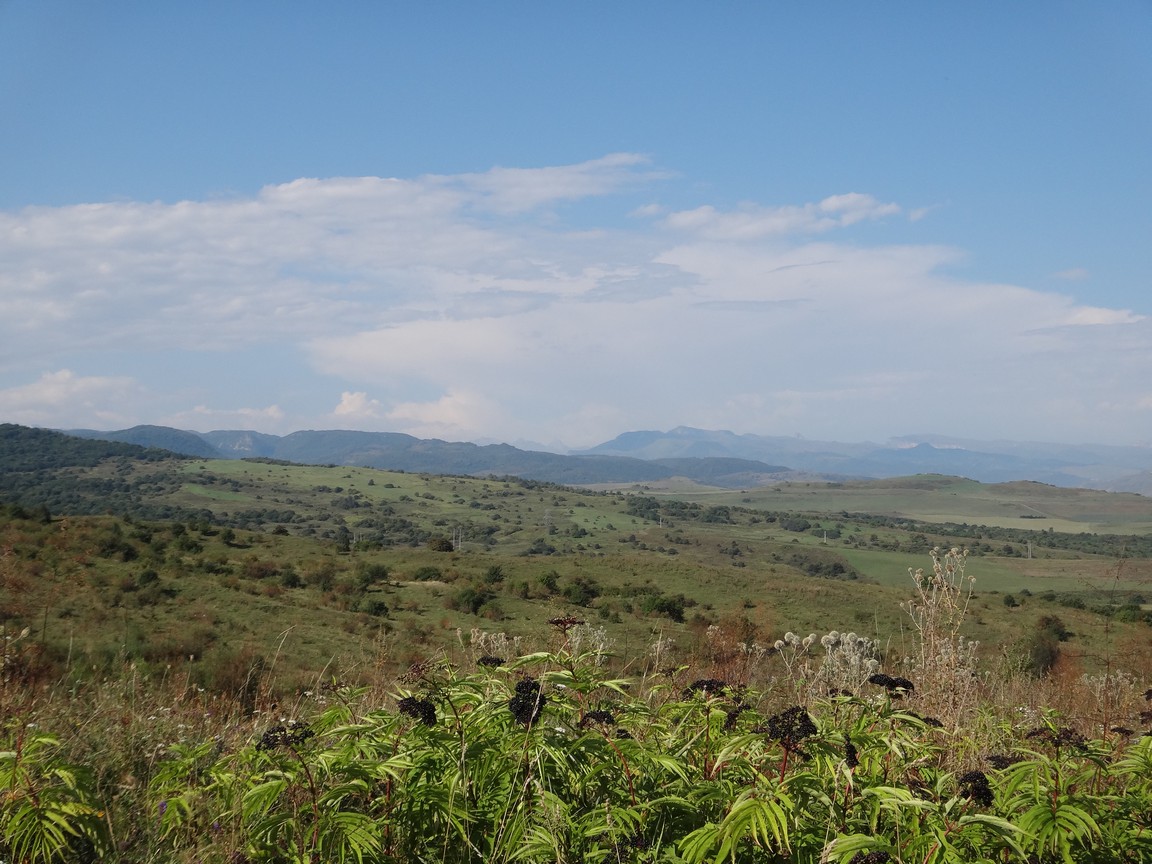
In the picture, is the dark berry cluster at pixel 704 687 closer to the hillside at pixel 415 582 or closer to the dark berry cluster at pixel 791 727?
the dark berry cluster at pixel 791 727

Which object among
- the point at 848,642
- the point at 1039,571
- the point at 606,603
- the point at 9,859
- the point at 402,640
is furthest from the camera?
the point at 1039,571

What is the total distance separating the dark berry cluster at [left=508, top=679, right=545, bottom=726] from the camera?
2.42 m

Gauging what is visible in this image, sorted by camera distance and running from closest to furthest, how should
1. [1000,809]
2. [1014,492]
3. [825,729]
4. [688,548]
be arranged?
[1000,809]
[825,729]
[688,548]
[1014,492]

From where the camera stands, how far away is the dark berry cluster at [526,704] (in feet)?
7.95

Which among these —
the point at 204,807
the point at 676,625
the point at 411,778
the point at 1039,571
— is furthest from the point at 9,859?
the point at 1039,571

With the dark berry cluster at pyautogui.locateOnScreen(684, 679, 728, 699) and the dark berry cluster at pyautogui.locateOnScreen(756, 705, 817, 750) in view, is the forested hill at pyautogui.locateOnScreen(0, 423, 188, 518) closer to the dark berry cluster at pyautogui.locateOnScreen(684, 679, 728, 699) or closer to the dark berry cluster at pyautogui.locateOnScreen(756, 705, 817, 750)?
the dark berry cluster at pyautogui.locateOnScreen(684, 679, 728, 699)

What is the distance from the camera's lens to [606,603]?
35125 mm

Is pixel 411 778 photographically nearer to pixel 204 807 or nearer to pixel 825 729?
pixel 204 807

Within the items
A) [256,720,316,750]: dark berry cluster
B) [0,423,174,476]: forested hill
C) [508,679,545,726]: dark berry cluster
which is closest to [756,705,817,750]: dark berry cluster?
[508,679,545,726]: dark berry cluster

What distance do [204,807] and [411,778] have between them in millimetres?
1278

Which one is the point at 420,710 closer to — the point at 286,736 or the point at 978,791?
the point at 286,736

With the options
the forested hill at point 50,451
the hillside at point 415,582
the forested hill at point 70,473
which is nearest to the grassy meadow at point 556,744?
the hillside at point 415,582

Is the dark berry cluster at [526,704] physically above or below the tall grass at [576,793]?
above

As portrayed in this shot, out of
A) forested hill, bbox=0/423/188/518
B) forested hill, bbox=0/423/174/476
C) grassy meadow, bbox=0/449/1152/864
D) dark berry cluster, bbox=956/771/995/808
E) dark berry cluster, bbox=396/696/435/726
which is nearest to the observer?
dark berry cluster, bbox=956/771/995/808
